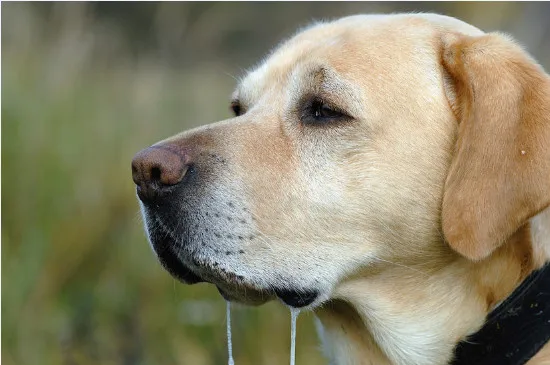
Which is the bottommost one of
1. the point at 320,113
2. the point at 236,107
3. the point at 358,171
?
the point at 236,107

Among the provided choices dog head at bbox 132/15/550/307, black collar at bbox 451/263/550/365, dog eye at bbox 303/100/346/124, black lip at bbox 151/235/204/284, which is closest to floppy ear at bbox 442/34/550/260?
dog head at bbox 132/15/550/307

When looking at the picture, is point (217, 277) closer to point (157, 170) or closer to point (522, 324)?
point (157, 170)

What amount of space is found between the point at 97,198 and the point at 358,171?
298 cm

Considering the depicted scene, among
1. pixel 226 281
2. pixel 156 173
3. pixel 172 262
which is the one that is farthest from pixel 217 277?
pixel 156 173

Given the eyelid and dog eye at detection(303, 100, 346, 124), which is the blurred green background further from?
dog eye at detection(303, 100, 346, 124)

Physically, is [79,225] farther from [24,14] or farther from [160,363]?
[24,14]

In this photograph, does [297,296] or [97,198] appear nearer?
[297,296]

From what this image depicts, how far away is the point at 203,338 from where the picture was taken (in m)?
4.73

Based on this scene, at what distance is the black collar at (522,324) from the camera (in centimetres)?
265

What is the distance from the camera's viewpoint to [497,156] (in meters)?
2.65

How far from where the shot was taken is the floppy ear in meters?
2.60

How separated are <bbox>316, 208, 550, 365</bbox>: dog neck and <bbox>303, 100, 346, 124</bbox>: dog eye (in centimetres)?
56

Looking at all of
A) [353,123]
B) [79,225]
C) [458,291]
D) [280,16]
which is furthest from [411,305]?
[280,16]

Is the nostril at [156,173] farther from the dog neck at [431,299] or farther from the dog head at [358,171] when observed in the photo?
the dog neck at [431,299]
